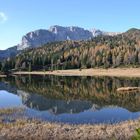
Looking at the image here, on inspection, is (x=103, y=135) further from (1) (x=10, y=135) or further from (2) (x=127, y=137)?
(1) (x=10, y=135)

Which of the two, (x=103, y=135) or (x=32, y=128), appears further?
(x=32, y=128)

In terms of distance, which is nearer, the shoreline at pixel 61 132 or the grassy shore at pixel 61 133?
the grassy shore at pixel 61 133

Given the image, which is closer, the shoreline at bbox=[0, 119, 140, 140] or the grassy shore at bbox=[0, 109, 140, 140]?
the grassy shore at bbox=[0, 109, 140, 140]

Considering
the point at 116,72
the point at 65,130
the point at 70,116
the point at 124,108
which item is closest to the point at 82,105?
the point at 124,108

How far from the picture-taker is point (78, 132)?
116ft

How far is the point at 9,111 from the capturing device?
190ft

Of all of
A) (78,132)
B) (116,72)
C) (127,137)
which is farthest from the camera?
(116,72)

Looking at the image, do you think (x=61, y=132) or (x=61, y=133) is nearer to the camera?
(x=61, y=133)

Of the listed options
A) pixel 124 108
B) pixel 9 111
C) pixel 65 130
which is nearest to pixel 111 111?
pixel 124 108

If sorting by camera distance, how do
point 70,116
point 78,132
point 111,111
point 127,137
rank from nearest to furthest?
point 127,137
point 78,132
point 70,116
point 111,111

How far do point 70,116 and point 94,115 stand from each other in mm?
3875

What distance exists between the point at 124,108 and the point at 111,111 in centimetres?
421

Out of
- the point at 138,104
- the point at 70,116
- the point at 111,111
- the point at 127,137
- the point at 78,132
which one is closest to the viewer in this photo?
the point at 127,137

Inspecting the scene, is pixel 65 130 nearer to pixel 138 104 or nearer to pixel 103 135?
pixel 103 135
